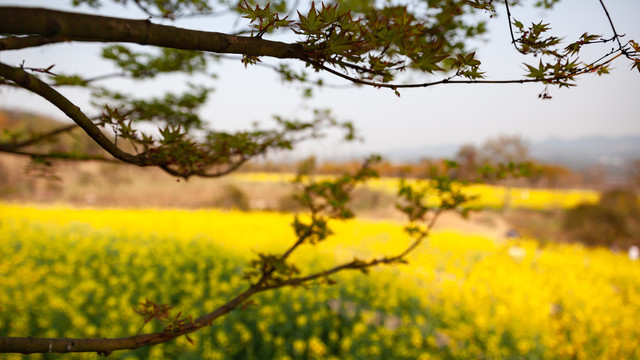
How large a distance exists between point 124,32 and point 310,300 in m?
4.37

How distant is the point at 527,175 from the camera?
7.07ft

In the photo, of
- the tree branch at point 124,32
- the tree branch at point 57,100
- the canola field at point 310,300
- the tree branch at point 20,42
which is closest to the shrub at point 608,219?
the canola field at point 310,300

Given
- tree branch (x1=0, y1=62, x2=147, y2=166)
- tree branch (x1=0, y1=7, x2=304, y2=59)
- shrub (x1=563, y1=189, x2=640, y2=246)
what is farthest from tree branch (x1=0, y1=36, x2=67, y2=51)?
shrub (x1=563, y1=189, x2=640, y2=246)

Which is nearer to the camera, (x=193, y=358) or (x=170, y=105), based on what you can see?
(x=170, y=105)

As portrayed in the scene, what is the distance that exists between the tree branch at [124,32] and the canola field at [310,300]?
4.86ft

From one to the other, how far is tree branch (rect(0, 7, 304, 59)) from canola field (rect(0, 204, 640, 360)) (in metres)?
1.48

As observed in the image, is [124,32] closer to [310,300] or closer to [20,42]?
[20,42]

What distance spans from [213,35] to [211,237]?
728 cm

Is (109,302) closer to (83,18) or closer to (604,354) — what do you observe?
(83,18)

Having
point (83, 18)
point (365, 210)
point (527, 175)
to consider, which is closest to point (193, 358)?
point (527, 175)

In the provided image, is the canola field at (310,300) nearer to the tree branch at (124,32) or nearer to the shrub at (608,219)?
the tree branch at (124,32)

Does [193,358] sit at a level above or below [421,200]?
below

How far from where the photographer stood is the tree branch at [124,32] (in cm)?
72

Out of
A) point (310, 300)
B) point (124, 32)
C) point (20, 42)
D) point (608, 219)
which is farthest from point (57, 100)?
point (608, 219)
